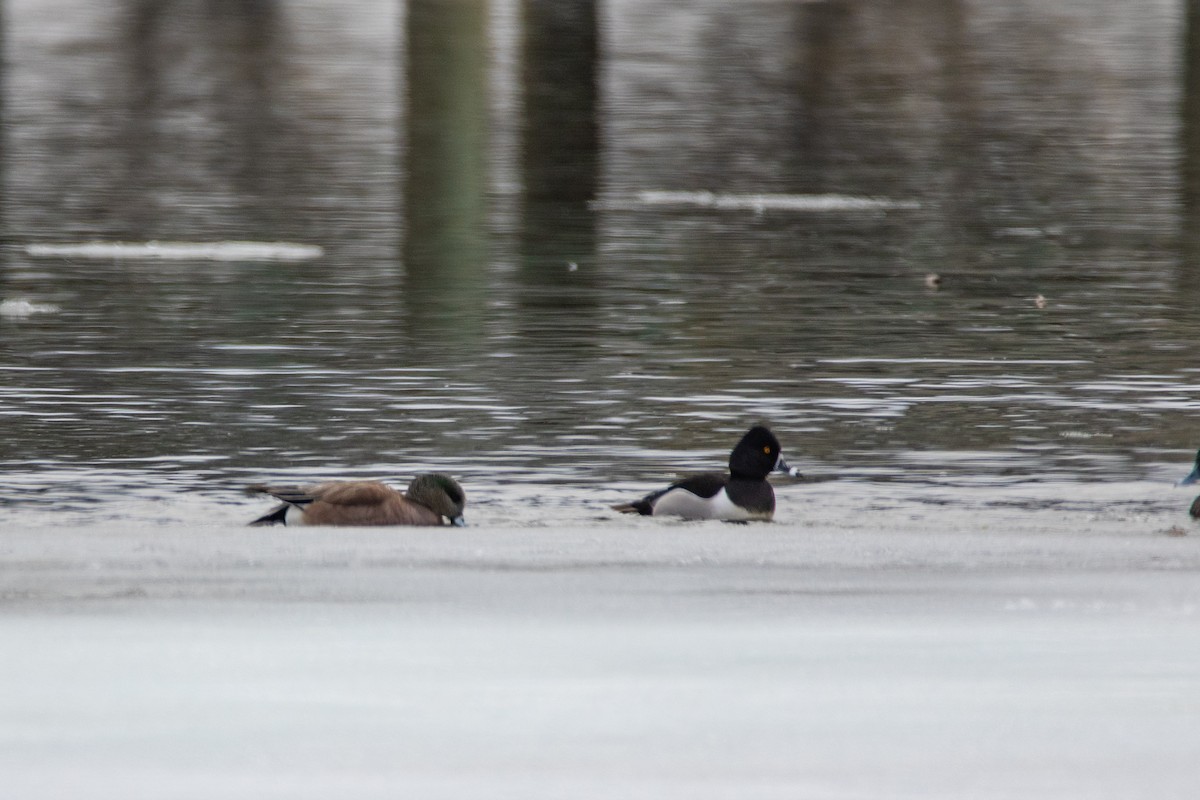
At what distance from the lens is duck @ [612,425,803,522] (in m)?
9.93

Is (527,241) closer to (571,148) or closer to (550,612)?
(571,148)

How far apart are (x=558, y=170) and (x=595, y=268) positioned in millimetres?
7694

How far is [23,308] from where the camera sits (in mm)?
16188

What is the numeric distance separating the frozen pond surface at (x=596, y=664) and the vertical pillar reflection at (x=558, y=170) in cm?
704

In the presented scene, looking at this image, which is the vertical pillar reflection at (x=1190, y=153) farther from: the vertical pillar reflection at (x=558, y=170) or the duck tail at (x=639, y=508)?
the duck tail at (x=639, y=508)

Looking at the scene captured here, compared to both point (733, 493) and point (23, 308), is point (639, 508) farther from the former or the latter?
point (23, 308)

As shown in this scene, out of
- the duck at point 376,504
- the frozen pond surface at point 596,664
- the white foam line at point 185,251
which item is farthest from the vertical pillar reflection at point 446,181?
the frozen pond surface at point 596,664

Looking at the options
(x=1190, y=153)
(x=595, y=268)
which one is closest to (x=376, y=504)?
(x=595, y=268)

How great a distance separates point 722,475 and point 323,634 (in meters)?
3.54

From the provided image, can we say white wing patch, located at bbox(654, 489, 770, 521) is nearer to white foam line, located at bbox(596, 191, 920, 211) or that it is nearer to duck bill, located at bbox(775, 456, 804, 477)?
duck bill, located at bbox(775, 456, 804, 477)

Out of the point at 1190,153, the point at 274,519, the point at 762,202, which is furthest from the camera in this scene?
the point at 1190,153

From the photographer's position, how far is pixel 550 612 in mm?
7352

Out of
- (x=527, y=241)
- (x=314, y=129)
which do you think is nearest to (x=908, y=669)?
(x=527, y=241)

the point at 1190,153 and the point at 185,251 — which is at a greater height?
the point at 185,251
